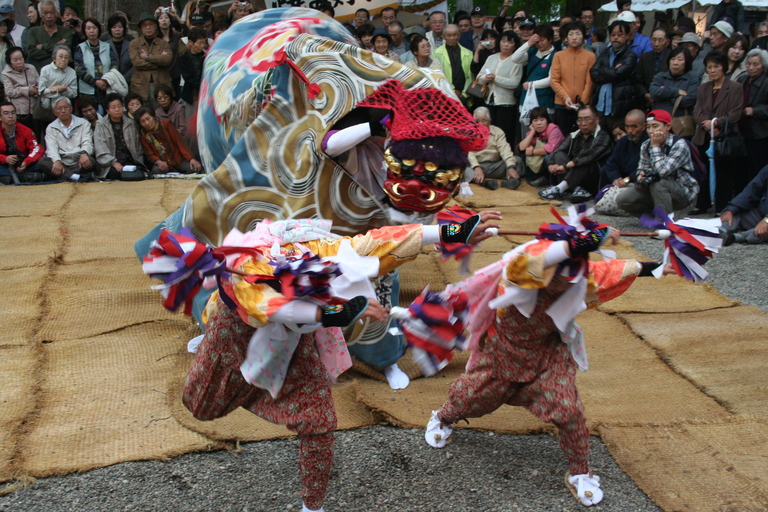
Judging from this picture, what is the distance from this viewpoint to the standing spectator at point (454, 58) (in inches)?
277

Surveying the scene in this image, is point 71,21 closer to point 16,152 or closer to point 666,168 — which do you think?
point 16,152

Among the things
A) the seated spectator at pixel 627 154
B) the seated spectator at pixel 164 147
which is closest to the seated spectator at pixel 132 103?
the seated spectator at pixel 164 147

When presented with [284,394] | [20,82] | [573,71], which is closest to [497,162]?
[573,71]

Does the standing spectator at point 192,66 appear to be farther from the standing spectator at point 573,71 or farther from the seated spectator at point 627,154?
the seated spectator at point 627,154

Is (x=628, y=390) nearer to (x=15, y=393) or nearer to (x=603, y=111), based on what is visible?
(x=15, y=393)

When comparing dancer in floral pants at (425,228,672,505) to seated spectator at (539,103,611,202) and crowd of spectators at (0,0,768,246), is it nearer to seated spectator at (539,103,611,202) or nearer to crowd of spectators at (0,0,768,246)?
crowd of spectators at (0,0,768,246)

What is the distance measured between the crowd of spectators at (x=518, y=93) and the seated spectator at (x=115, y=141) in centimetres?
1

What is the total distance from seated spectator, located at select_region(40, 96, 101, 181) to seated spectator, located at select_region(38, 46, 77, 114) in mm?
79

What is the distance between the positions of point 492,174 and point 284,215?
4.13 metres

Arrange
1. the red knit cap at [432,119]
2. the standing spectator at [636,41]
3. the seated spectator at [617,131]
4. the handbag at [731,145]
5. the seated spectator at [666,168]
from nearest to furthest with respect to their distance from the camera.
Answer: the red knit cap at [432,119] → the seated spectator at [666,168] → the handbag at [731,145] → the seated spectator at [617,131] → the standing spectator at [636,41]

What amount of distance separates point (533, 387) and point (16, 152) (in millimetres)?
5936

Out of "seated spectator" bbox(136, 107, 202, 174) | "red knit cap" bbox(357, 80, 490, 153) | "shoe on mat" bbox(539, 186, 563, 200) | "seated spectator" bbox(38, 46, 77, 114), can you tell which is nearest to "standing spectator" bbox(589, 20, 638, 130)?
"shoe on mat" bbox(539, 186, 563, 200)

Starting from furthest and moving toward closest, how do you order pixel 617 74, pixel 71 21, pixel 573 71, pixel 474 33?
1. pixel 71 21
2. pixel 474 33
3. pixel 573 71
4. pixel 617 74

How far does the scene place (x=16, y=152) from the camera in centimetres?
652
